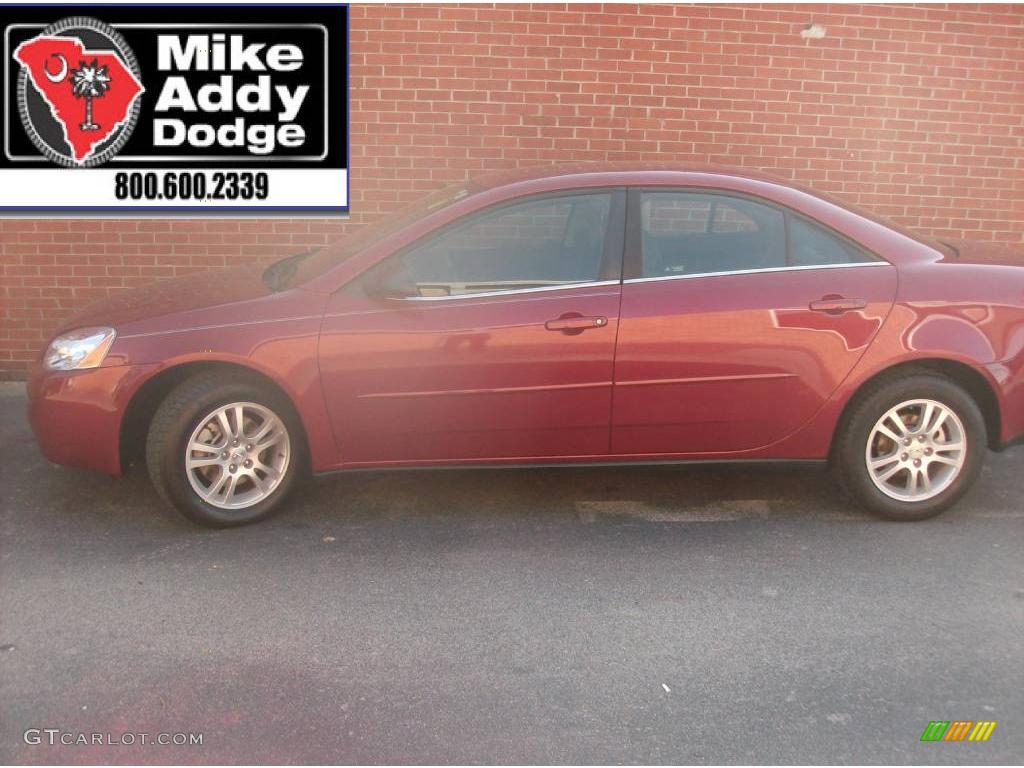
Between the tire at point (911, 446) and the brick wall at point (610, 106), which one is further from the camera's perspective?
the brick wall at point (610, 106)

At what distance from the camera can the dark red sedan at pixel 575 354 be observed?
4.77 meters

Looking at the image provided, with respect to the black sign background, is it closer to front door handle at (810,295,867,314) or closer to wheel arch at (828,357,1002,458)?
front door handle at (810,295,867,314)

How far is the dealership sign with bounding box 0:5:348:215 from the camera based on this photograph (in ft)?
24.3

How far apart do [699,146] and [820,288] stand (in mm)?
2974

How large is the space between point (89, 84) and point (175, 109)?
24.4 inches

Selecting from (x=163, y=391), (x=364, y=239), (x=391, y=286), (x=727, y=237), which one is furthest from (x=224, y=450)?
(x=727, y=237)

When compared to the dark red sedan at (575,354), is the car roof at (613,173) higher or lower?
higher

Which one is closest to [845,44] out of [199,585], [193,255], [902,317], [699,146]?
[699,146]

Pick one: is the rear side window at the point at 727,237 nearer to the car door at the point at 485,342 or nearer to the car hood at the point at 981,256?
the car door at the point at 485,342

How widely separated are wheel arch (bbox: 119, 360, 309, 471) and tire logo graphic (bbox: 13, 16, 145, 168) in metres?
3.37

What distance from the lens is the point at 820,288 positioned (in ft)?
16.1

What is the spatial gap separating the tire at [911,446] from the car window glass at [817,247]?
60 cm

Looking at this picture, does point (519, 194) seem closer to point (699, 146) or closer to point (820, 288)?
point (820, 288)

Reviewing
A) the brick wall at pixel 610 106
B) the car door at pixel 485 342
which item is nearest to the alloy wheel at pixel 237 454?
the car door at pixel 485 342
